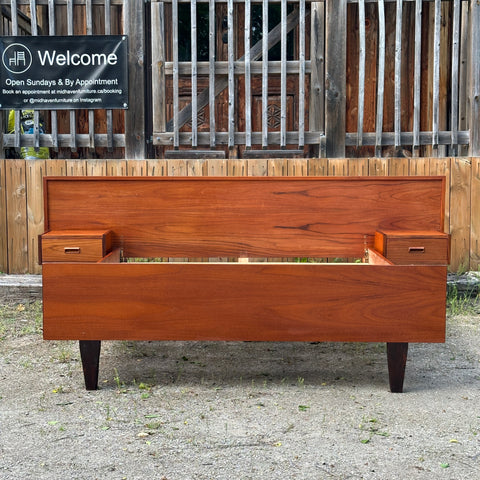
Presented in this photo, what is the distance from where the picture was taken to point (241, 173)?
5.61 m

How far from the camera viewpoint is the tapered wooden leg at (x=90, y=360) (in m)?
3.20

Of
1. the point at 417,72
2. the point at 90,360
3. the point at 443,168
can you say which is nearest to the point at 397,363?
the point at 90,360

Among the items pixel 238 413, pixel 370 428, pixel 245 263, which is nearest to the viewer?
pixel 370 428

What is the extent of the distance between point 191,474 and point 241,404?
78 cm

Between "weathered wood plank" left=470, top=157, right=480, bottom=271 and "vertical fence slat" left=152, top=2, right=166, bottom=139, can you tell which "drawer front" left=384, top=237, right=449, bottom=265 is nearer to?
"weathered wood plank" left=470, top=157, right=480, bottom=271

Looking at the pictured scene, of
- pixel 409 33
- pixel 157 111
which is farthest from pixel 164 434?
pixel 409 33

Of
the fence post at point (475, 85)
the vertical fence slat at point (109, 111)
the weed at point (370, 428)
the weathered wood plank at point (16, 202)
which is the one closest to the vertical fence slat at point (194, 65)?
the vertical fence slat at point (109, 111)

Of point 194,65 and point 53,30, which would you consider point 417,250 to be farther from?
point 53,30

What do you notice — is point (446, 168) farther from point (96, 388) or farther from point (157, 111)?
point (96, 388)

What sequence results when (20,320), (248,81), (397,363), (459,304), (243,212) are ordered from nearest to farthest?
(397,363)
(243,212)
(20,320)
(459,304)
(248,81)

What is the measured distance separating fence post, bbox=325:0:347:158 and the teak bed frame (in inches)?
84.8

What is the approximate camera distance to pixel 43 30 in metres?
7.79

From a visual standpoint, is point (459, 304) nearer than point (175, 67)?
Yes

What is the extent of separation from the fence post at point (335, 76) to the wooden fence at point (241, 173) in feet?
0.65
